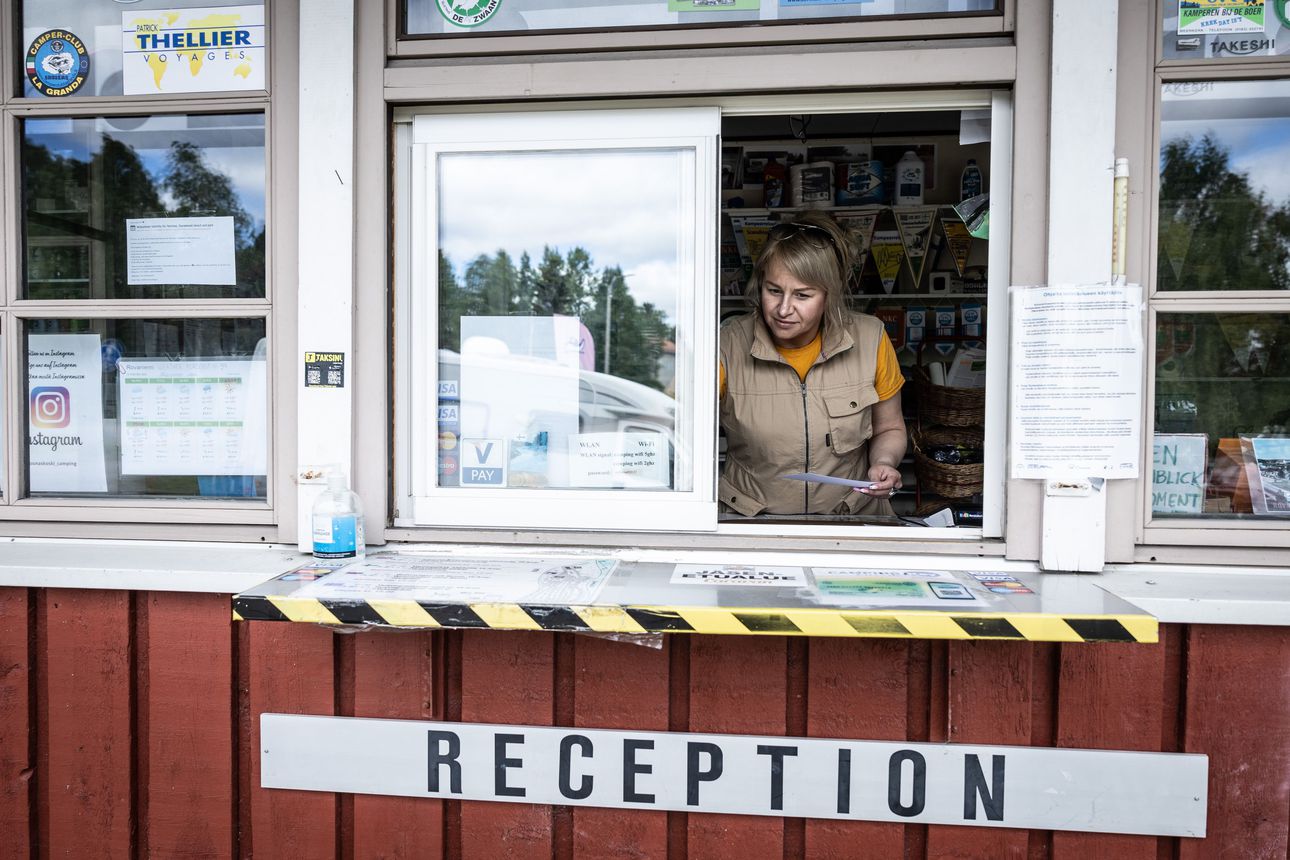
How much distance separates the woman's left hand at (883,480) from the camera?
257cm

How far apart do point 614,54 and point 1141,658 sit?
1961 millimetres

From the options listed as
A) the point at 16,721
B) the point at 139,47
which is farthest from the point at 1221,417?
the point at 16,721

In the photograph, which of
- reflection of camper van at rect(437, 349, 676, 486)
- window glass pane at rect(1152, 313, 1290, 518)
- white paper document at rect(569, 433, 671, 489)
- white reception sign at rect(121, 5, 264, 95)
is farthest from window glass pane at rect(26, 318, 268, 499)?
window glass pane at rect(1152, 313, 1290, 518)

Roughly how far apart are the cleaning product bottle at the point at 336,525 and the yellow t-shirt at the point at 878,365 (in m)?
1.42

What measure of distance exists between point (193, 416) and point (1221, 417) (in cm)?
277

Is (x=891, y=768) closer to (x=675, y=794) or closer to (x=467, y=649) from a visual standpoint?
(x=675, y=794)

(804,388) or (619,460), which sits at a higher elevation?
(804,388)

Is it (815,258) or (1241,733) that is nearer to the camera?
(1241,733)

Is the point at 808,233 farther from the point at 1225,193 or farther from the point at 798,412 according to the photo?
the point at 1225,193

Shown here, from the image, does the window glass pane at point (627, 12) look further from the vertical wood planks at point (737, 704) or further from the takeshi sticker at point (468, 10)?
the vertical wood planks at point (737, 704)

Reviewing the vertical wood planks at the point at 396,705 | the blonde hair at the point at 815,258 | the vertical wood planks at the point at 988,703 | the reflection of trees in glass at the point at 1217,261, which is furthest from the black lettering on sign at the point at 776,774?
the blonde hair at the point at 815,258

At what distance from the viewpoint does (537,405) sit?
2143 mm

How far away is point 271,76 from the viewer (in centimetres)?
203

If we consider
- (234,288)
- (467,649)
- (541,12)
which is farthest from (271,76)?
(467,649)
